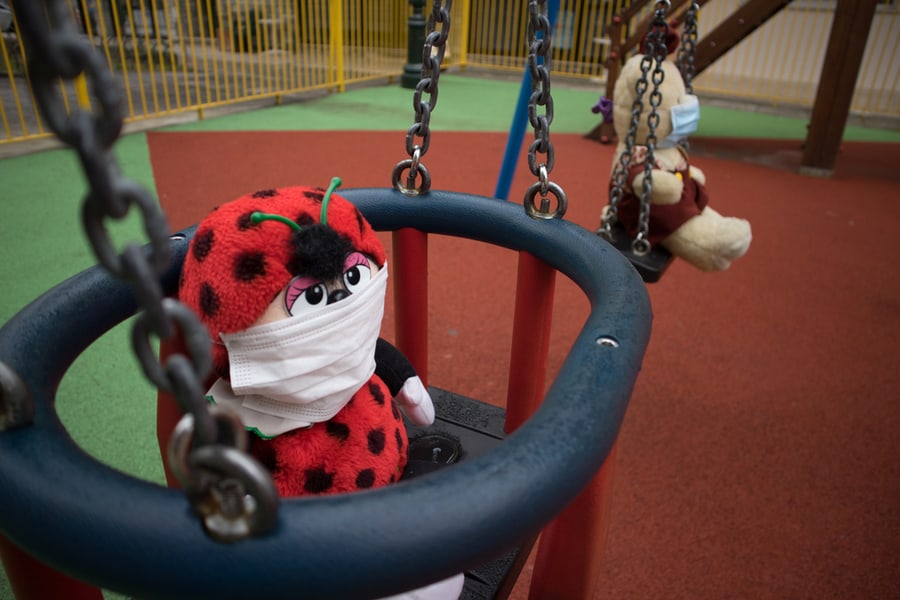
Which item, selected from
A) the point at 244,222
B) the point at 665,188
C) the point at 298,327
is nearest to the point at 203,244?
the point at 244,222

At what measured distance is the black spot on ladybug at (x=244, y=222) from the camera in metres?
0.73

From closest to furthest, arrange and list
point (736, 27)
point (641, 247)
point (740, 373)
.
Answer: point (641, 247)
point (740, 373)
point (736, 27)

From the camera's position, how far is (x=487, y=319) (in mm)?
2219

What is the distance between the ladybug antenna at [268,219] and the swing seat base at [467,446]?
1.27 ft

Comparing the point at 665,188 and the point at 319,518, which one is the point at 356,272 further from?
the point at 665,188

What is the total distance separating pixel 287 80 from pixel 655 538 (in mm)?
6022

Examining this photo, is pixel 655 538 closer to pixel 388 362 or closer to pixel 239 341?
pixel 388 362

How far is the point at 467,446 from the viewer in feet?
3.78

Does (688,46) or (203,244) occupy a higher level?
(688,46)

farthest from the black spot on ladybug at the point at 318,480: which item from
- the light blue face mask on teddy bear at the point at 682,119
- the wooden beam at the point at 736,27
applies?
the wooden beam at the point at 736,27

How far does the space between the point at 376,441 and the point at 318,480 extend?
9cm

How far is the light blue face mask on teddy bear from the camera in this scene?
5.17 feet

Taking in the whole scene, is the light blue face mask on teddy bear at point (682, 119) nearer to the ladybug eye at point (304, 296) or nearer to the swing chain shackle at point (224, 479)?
the ladybug eye at point (304, 296)

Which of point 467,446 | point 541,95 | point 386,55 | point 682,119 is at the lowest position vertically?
point 467,446
